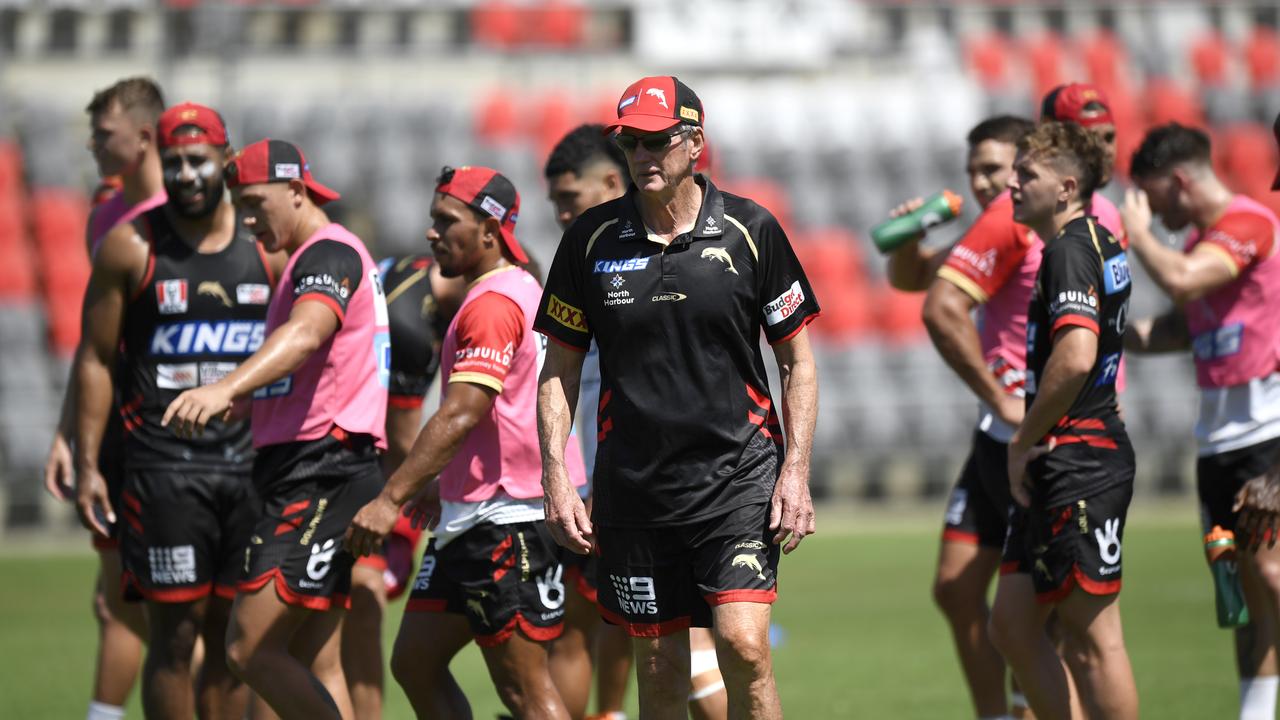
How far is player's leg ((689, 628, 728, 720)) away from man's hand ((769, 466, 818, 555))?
96cm

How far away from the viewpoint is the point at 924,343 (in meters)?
21.3

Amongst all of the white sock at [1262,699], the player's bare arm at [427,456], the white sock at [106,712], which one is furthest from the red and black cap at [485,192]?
the white sock at [1262,699]

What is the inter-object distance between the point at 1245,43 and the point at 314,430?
25.1 m

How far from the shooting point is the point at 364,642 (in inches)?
273

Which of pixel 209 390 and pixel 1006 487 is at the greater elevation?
pixel 209 390

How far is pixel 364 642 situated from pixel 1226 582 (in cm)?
392

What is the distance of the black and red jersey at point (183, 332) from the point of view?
6.47 meters

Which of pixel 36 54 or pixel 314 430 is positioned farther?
pixel 36 54

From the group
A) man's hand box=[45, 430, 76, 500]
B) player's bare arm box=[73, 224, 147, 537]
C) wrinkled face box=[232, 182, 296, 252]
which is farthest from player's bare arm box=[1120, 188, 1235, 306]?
man's hand box=[45, 430, 76, 500]

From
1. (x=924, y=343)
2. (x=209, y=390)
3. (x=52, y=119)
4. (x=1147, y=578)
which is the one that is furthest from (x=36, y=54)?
(x=209, y=390)

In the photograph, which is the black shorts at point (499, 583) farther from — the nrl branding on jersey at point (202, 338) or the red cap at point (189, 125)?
the red cap at point (189, 125)

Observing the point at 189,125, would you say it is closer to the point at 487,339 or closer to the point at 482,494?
the point at 487,339

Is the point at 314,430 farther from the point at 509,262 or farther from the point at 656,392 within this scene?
the point at 656,392

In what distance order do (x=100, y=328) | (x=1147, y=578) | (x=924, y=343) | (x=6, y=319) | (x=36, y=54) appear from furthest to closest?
1. (x=36, y=54)
2. (x=924, y=343)
3. (x=6, y=319)
4. (x=1147, y=578)
5. (x=100, y=328)
